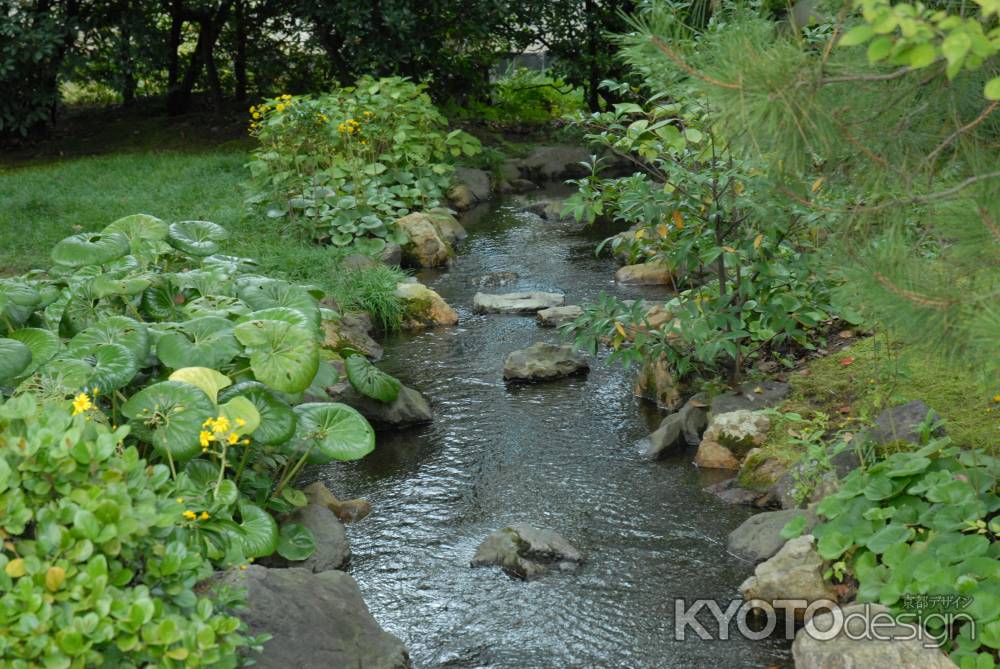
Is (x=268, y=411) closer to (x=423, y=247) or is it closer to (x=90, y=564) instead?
(x=90, y=564)

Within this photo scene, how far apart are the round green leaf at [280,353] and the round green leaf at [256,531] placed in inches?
19.7

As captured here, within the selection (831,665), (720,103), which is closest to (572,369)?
(831,665)

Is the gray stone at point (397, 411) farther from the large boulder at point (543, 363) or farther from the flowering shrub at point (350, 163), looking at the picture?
the flowering shrub at point (350, 163)

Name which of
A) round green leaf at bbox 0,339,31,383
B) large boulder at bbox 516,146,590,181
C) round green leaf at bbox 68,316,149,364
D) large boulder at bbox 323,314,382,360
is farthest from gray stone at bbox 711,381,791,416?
large boulder at bbox 516,146,590,181

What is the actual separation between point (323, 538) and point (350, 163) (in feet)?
21.8

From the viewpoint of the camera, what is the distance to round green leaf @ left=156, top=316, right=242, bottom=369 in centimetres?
421

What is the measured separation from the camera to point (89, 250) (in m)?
4.65

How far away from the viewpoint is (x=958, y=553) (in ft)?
11.1

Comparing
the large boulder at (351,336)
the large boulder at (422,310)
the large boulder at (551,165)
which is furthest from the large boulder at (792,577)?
the large boulder at (551,165)

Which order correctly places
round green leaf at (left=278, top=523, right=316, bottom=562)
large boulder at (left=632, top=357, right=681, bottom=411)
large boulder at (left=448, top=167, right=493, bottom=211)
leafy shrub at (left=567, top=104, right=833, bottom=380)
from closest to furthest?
round green leaf at (left=278, top=523, right=316, bottom=562) → leafy shrub at (left=567, top=104, right=833, bottom=380) → large boulder at (left=632, top=357, right=681, bottom=411) → large boulder at (left=448, top=167, right=493, bottom=211)

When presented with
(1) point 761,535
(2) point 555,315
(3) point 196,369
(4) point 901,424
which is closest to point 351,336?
(2) point 555,315

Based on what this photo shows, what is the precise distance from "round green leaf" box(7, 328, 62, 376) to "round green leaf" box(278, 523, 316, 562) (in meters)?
1.21

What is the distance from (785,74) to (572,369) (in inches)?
164

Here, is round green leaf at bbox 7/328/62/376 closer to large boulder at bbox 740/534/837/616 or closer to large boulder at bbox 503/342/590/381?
large boulder at bbox 740/534/837/616
